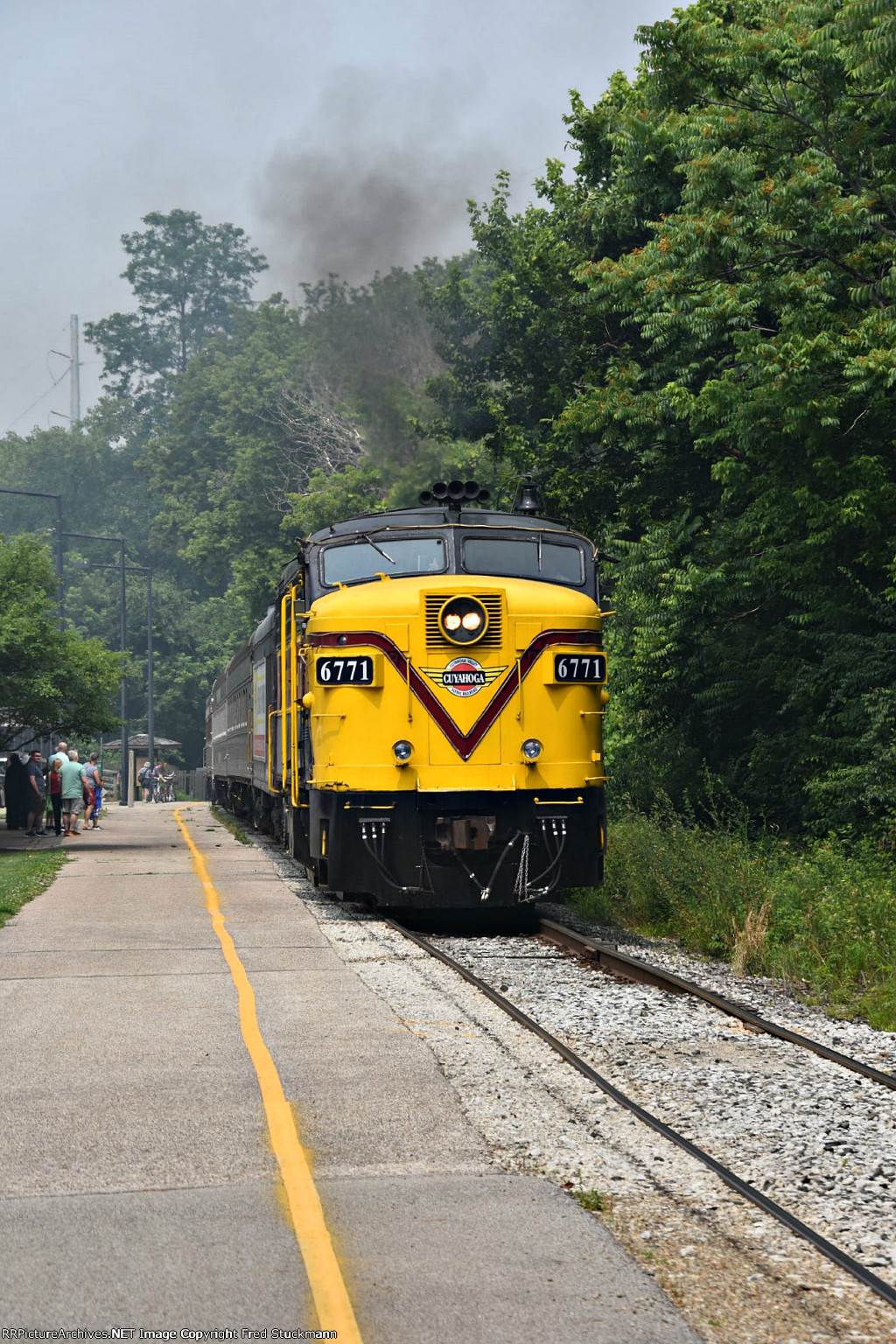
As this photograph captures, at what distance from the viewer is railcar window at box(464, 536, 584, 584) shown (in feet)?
47.7

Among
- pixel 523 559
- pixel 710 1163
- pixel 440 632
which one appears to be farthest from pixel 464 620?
pixel 710 1163

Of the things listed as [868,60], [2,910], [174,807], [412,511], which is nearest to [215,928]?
[2,910]

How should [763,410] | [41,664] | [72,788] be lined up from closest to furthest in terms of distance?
[763,410] < [41,664] < [72,788]

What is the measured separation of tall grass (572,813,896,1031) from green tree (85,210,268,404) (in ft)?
302

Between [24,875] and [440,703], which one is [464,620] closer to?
[440,703]

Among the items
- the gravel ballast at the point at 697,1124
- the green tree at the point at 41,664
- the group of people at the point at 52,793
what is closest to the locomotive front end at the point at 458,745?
the gravel ballast at the point at 697,1124

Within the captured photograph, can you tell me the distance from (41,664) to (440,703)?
15660 mm

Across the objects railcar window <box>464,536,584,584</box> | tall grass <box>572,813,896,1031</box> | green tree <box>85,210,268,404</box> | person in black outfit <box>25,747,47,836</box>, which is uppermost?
green tree <box>85,210,268,404</box>

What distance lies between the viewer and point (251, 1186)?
5953mm

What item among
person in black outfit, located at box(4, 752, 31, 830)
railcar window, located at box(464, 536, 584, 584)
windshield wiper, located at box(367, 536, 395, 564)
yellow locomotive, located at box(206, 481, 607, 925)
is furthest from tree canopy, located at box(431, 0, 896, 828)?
person in black outfit, located at box(4, 752, 31, 830)

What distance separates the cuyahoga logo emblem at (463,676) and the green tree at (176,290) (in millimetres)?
93891

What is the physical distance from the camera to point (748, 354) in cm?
1700

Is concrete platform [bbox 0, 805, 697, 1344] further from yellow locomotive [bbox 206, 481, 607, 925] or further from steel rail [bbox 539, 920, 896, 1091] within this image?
yellow locomotive [bbox 206, 481, 607, 925]

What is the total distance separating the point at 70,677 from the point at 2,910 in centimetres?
1209
